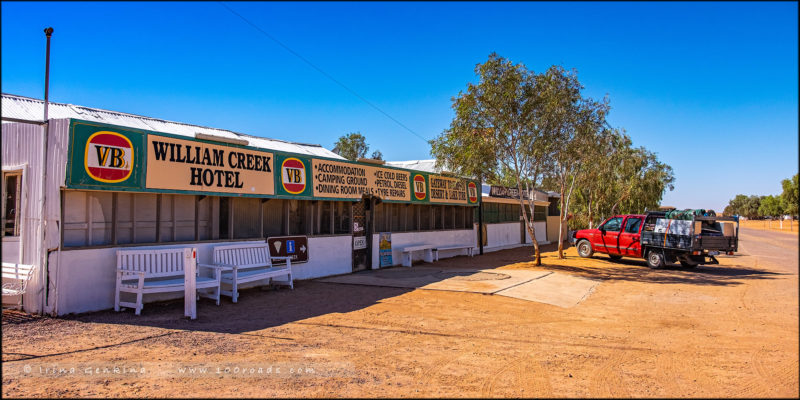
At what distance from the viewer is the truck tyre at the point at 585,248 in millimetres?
20281

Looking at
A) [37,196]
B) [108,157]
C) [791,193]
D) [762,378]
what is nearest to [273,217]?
[108,157]

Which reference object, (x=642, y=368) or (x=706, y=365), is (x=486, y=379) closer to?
(x=642, y=368)

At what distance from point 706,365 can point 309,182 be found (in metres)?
10.1

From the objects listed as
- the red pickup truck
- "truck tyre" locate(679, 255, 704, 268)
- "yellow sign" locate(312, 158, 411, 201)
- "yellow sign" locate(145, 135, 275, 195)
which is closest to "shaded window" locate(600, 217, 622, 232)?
the red pickup truck

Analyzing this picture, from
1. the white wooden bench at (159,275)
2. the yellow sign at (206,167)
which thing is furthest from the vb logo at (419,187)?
the white wooden bench at (159,275)

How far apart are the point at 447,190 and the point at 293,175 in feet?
28.1

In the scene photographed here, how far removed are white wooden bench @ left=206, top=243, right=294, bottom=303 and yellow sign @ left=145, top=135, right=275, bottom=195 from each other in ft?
4.46

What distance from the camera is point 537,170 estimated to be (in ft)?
58.3

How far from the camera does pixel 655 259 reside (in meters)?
17.1

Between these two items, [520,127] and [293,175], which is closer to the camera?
[293,175]

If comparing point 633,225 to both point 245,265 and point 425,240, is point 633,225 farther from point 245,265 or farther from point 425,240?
point 245,265

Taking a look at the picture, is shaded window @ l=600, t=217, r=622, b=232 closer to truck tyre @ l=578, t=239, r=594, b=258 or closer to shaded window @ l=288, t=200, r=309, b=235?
truck tyre @ l=578, t=239, r=594, b=258

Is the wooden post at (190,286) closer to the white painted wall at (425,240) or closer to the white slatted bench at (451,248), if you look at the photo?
the white painted wall at (425,240)

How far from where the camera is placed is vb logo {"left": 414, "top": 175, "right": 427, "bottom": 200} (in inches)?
720
